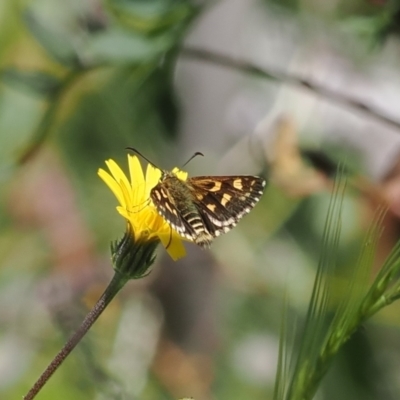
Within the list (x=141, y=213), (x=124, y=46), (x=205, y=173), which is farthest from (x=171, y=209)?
(x=205, y=173)

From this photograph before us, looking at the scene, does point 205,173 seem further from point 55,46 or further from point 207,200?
point 207,200

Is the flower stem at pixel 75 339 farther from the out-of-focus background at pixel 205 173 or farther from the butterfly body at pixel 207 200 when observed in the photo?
the out-of-focus background at pixel 205 173

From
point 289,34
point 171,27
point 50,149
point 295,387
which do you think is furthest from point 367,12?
point 295,387

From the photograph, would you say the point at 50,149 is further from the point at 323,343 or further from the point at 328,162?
the point at 323,343

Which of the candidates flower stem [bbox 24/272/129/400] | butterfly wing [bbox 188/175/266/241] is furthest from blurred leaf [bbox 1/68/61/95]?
flower stem [bbox 24/272/129/400]

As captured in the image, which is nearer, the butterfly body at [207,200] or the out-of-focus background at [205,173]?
the butterfly body at [207,200]

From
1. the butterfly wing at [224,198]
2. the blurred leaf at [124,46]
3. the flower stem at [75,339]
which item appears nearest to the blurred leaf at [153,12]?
the blurred leaf at [124,46]
